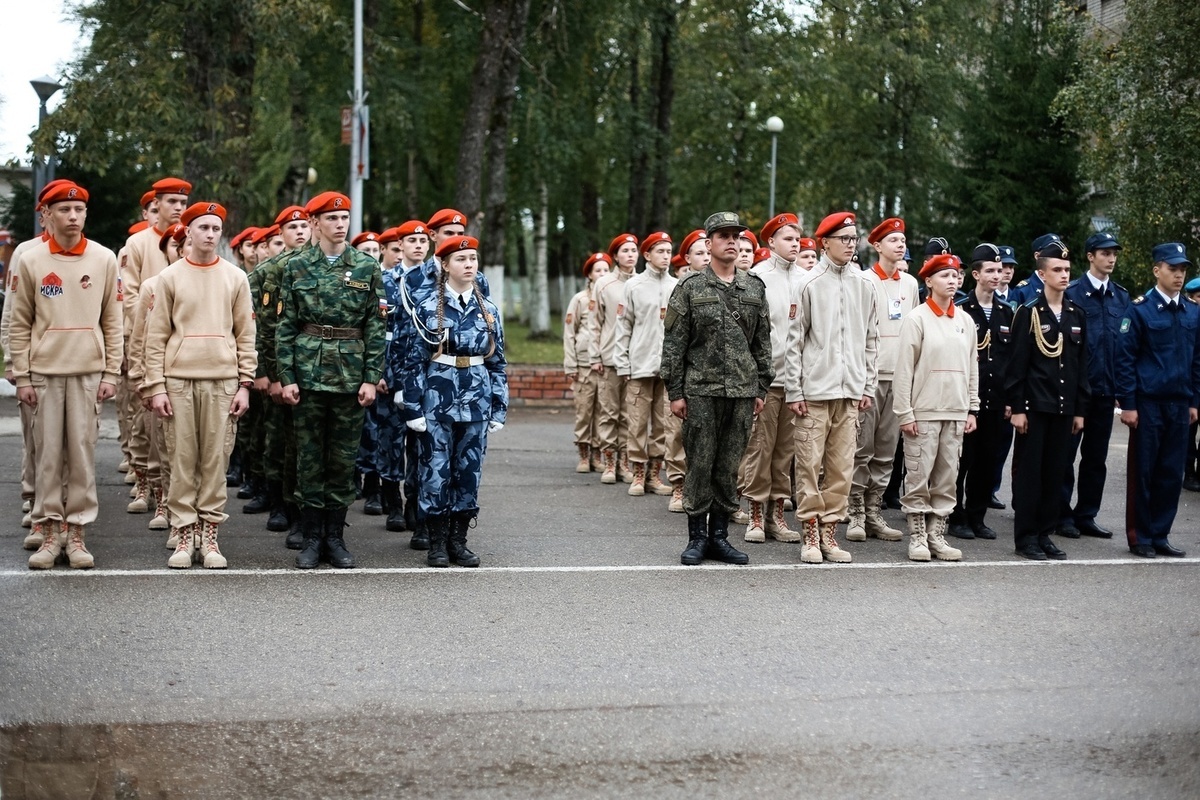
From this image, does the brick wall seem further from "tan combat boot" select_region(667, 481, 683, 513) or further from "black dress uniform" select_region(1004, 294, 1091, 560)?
"black dress uniform" select_region(1004, 294, 1091, 560)

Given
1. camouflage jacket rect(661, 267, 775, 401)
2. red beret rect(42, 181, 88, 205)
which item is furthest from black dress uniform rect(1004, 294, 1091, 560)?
red beret rect(42, 181, 88, 205)

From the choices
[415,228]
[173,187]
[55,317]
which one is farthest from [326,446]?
[173,187]

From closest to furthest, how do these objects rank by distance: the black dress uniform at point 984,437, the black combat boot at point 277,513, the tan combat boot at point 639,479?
the black combat boot at point 277,513, the black dress uniform at point 984,437, the tan combat boot at point 639,479

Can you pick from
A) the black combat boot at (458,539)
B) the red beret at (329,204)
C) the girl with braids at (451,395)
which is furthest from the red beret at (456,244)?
the black combat boot at (458,539)

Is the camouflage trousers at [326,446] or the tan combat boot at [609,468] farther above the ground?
the camouflage trousers at [326,446]

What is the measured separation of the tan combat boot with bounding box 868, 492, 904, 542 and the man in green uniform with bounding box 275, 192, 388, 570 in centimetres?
383

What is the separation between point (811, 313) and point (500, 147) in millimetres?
17033

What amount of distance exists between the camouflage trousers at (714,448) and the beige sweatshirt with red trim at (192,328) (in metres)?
2.81

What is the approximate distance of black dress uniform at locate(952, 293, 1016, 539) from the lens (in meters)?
10.4

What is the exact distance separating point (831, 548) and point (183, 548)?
407 cm

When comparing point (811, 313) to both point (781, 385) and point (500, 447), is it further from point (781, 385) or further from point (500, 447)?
point (500, 447)

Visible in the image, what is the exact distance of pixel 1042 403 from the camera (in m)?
9.50

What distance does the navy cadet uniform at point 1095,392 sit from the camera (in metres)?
10.5

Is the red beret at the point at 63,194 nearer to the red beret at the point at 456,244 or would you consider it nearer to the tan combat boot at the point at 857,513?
the red beret at the point at 456,244
